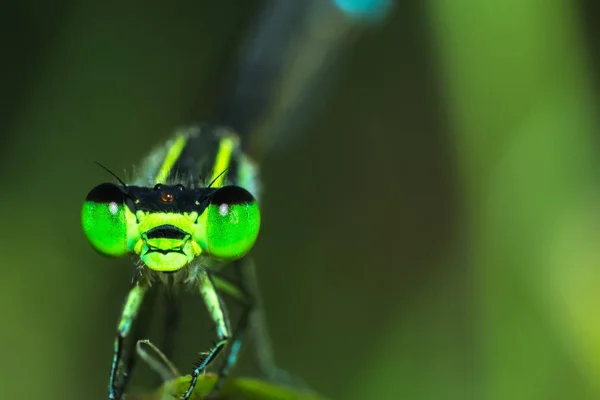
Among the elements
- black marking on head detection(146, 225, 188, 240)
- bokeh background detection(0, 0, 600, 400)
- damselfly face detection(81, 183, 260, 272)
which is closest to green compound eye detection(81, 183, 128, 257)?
damselfly face detection(81, 183, 260, 272)

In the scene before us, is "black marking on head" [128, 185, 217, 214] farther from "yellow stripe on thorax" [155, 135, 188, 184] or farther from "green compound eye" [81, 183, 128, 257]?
"yellow stripe on thorax" [155, 135, 188, 184]

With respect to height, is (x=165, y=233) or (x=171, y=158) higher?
(x=171, y=158)

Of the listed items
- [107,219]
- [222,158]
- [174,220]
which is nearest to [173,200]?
[174,220]

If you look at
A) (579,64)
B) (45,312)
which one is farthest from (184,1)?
(579,64)

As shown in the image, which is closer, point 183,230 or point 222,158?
point 183,230

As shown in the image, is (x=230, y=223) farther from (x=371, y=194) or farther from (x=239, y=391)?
(x=371, y=194)

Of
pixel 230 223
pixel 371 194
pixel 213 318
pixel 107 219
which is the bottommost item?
pixel 213 318
